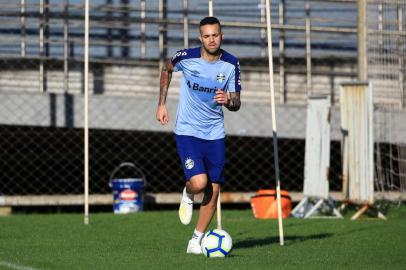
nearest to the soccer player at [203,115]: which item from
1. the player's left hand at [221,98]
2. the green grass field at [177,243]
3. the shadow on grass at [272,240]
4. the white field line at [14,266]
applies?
the player's left hand at [221,98]

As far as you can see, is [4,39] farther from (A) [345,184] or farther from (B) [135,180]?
(A) [345,184]

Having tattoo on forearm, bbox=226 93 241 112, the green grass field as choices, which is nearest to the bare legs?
the green grass field

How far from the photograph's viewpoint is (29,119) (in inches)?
548

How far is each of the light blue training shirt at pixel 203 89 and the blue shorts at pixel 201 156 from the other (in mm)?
52

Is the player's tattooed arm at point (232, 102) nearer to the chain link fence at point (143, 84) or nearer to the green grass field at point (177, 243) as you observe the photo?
the green grass field at point (177, 243)

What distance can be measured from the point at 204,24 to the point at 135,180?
616 cm

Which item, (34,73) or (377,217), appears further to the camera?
(34,73)

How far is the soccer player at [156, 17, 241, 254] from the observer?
338 inches

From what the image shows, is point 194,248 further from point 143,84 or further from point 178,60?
point 143,84

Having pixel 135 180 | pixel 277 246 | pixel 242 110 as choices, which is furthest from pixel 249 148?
pixel 277 246

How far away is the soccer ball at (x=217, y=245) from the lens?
812 cm

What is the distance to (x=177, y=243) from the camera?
375 inches

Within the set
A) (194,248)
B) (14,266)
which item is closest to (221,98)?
(194,248)

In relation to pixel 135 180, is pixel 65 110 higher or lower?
higher
